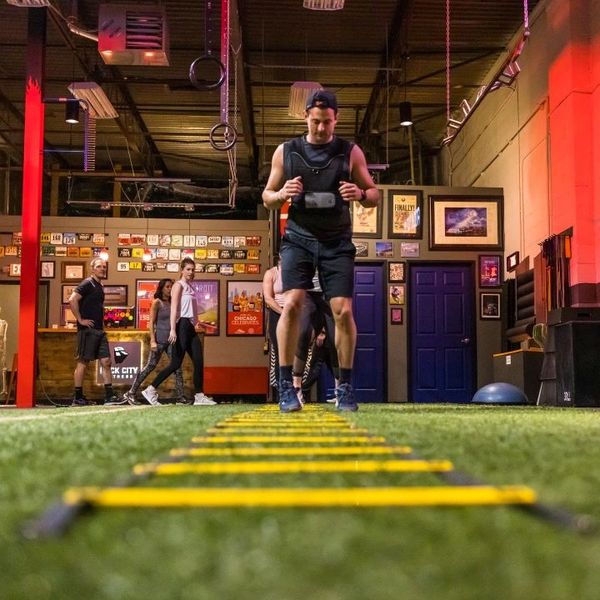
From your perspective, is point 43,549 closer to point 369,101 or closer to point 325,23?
point 325,23

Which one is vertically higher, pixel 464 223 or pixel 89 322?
pixel 464 223

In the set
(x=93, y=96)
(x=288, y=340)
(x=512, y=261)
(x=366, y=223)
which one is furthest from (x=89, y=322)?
(x=512, y=261)

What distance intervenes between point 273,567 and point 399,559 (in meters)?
0.12

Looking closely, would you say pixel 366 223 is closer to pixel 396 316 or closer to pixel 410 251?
pixel 410 251

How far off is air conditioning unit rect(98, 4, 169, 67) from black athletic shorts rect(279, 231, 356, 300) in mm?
5199

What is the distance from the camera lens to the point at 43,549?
2.32 ft

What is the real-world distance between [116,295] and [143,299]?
1.78 ft

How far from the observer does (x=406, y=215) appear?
1199cm

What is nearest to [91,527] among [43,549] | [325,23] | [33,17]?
[43,549]

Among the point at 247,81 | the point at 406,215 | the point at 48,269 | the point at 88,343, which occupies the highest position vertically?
the point at 247,81

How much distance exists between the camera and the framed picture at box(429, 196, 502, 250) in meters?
11.7

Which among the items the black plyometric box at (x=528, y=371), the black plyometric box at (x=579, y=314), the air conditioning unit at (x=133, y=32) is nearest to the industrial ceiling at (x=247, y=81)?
the air conditioning unit at (x=133, y=32)

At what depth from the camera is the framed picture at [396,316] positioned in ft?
38.7

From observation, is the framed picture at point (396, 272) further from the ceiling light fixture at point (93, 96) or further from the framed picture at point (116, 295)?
the framed picture at point (116, 295)
